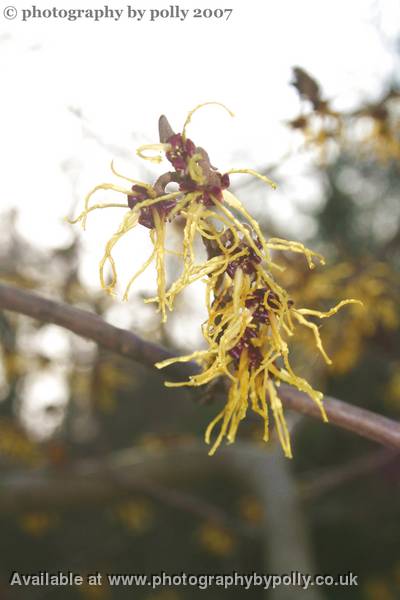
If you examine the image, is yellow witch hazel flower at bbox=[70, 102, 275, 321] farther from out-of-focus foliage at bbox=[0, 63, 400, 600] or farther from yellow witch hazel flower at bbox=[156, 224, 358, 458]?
out-of-focus foliage at bbox=[0, 63, 400, 600]

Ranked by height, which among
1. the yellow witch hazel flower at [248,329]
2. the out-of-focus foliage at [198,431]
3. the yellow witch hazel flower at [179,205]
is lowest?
the yellow witch hazel flower at [248,329]

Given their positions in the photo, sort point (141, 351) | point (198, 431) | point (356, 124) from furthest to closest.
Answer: point (198, 431) < point (356, 124) < point (141, 351)

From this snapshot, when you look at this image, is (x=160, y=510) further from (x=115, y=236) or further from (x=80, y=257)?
(x=115, y=236)

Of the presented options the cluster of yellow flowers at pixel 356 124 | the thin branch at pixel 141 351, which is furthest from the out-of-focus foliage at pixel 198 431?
the thin branch at pixel 141 351

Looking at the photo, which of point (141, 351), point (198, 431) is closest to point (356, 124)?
point (141, 351)

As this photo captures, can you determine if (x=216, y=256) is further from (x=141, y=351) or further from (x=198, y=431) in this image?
(x=198, y=431)

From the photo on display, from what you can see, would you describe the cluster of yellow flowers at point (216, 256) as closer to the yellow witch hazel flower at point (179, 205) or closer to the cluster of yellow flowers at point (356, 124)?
the yellow witch hazel flower at point (179, 205)

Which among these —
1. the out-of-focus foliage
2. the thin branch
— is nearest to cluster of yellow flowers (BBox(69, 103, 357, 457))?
the thin branch

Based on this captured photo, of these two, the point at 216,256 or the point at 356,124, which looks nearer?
the point at 216,256
